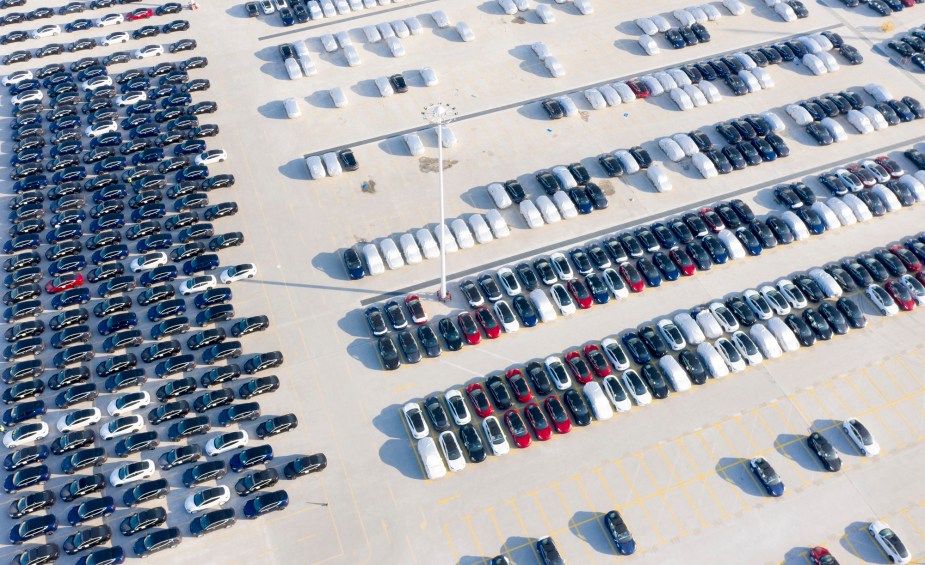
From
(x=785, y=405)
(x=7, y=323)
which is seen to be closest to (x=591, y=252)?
(x=785, y=405)

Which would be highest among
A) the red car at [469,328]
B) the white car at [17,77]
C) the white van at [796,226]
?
the white car at [17,77]

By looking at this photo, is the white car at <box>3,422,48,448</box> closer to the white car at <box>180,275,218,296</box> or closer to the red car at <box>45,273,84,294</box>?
the red car at <box>45,273,84,294</box>

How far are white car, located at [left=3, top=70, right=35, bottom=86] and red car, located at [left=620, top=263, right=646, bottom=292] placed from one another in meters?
78.0

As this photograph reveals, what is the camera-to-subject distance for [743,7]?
99812mm

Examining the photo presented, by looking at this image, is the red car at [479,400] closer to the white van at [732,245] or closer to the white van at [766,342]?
the white van at [766,342]

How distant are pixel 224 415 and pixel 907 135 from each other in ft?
271

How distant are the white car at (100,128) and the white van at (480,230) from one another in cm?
4584

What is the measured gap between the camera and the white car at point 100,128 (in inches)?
3344

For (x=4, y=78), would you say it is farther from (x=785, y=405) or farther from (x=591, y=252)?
(x=785, y=405)

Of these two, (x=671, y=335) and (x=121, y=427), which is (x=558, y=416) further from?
(x=121, y=427)

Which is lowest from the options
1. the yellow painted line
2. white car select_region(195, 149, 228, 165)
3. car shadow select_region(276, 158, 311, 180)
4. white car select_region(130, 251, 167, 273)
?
the yellow painted line

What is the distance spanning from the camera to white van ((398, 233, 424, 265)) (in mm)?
72938

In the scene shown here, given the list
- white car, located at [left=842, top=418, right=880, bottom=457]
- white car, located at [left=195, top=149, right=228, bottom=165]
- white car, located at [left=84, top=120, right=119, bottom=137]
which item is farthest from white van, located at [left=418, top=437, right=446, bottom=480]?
white car, located at [left=84, top=120, right=119, bottom=137]

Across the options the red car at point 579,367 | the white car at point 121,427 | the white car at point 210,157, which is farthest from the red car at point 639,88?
the white car at point 121,427
